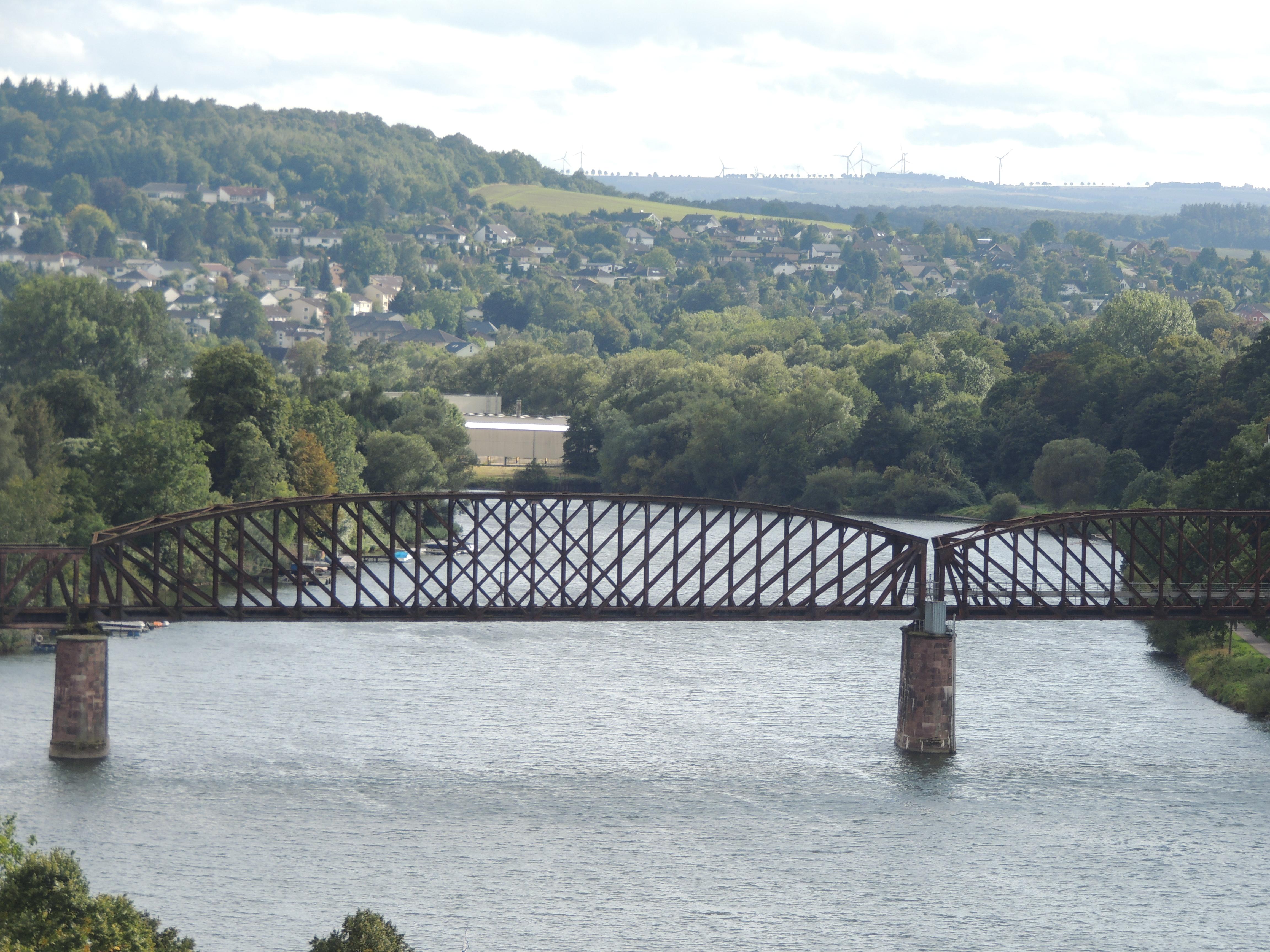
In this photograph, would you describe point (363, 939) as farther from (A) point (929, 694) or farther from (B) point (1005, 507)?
(B) point (1005, 507)

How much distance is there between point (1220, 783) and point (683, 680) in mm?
23416

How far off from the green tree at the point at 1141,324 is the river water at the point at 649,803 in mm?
102342

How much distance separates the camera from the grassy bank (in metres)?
69.1

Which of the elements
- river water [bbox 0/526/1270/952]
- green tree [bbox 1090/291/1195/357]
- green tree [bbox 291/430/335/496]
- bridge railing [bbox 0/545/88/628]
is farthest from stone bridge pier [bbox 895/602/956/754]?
green tree [bbox 1090/291/1195/357]

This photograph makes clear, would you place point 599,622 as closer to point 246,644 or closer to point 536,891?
point 246,644

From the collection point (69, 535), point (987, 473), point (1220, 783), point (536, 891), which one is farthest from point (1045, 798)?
point (987, 473)

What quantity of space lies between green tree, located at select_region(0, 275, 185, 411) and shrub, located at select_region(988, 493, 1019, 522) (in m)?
63.7

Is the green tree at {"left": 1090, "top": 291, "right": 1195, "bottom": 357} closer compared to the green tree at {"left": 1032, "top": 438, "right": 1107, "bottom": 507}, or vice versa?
the green tree at {"left": 1032, "top": 438, "right": 1107, "bottom": 507}

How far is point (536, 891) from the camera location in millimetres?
48312

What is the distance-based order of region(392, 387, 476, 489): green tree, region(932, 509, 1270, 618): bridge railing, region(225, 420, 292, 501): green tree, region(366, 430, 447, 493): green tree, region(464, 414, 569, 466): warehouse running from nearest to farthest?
1. region(932, 509, 1270, 618): bridge railing
2. region(225, 420, 292, 501): green tree
3. region(366, 430, 447, 493): green tree
4. region(392, 387, 476, 489): green tree
5. region(464, 414, 569, 466): warehouse

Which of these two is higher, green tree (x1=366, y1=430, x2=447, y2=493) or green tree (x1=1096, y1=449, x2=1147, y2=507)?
green tree (x1=1096, y1=449, x2=1147, y2=507)

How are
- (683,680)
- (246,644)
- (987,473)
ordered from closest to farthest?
(683,680), (246,644), (987,473)

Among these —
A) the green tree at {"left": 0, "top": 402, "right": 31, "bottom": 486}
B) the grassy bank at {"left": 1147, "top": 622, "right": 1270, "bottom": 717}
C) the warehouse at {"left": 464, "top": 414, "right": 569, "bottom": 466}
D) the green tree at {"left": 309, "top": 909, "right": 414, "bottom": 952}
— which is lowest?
the warehouse at {"left": 464, "top": 414, "right": 569, "bottom": 466}

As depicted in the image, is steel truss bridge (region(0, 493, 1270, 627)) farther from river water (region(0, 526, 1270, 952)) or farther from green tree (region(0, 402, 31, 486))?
green tree (region(0, 402, 31, 486))
